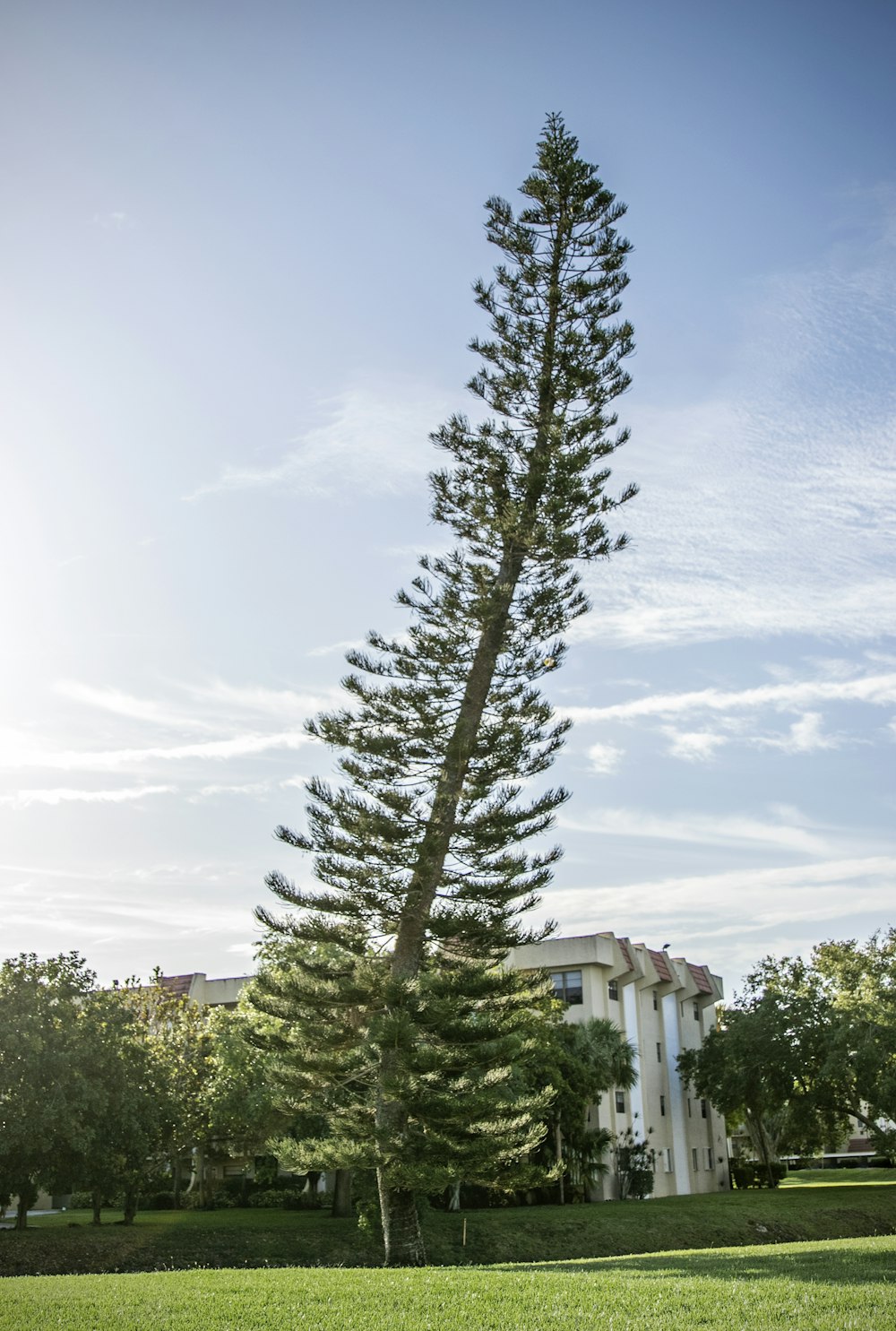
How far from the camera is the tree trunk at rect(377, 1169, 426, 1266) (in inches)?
654

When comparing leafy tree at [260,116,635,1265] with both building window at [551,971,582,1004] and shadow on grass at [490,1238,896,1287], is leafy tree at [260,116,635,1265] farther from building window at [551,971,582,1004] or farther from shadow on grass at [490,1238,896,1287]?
building window at [551,971,582,1004]

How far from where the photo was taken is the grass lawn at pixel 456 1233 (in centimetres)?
1823

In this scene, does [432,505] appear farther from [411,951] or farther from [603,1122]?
[603,1122]

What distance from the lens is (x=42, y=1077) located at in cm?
1939

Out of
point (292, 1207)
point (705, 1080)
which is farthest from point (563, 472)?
point (705, 1080)

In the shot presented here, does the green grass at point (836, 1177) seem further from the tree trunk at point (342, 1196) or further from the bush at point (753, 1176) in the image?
the tree trunk at point (342, 1196)

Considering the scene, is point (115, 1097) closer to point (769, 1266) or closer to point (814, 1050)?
point (769, 1266)

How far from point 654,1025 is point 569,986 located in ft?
22.1

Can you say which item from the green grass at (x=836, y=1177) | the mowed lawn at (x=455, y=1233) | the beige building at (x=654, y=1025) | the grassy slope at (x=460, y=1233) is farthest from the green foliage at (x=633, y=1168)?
the green grass at (x=836, y=1177)

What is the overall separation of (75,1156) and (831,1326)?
17282 millimetres

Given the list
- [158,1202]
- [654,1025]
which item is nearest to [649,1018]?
[654,1025]

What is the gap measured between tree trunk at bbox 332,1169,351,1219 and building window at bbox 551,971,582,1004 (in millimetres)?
12398

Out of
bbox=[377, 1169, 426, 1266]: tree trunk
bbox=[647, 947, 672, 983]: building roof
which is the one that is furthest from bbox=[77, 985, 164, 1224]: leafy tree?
bbox=[647, 947, 672, 983]: building roof

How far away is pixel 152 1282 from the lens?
10.7m
